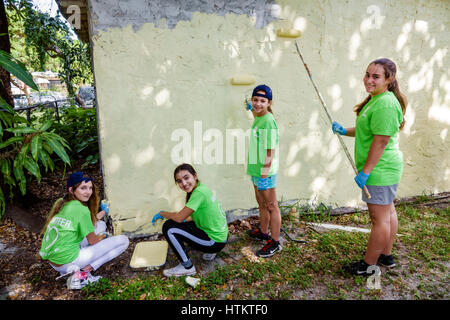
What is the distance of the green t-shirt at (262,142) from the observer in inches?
110

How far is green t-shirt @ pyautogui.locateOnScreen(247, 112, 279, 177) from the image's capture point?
279 cm

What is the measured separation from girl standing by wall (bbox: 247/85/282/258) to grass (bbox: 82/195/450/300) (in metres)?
0.29

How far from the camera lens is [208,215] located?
2.74m

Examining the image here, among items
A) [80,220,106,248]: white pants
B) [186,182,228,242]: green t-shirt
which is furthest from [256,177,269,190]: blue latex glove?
[80,220,106,248]: white pants

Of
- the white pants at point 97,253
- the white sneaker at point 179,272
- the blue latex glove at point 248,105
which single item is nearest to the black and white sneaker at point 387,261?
the white sneaker at point 179,272

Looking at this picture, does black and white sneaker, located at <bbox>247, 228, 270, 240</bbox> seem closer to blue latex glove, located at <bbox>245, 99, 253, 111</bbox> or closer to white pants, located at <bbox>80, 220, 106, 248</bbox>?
blue latex glove, located at <bbox>245, 99, 253, 111</bbox>

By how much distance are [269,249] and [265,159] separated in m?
1.02

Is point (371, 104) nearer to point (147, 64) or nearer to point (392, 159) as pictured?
point (392, 159)

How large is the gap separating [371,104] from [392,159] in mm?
508

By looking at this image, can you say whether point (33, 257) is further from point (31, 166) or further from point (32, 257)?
point (31, 166)

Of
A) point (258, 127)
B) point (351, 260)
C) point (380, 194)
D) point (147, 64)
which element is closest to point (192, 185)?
point (258, 127)

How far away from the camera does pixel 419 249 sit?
3324mm

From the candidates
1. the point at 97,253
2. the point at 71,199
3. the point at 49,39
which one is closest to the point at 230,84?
the point at 71,199

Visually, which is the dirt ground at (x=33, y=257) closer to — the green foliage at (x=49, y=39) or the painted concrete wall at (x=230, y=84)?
the painted concrete wall at (x=230, y=84)
